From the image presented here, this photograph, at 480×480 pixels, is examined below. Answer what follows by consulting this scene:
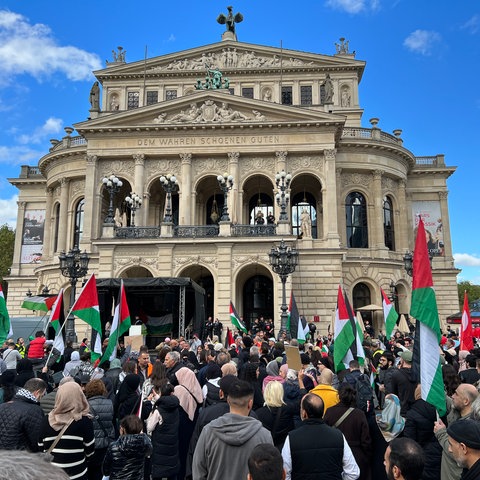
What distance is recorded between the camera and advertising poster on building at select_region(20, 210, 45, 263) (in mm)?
43969

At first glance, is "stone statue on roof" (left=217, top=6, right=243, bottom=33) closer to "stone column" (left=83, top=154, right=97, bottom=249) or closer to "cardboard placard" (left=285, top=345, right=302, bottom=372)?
"stone column" (left=83, top=154, right=97, bottom=249)

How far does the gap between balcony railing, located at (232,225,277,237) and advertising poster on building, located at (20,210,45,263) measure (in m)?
21.4

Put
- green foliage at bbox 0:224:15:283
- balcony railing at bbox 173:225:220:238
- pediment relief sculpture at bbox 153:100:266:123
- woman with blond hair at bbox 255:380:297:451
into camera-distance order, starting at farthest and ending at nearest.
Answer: green foliage at bbox 0:224:15:283
pediment relief sculpture at bbox 153:100:266:123
balcony railing at bbox 173:225:220:238
woman with blond hair at bbox 255:380:297:451

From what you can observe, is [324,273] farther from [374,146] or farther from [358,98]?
[358,98]

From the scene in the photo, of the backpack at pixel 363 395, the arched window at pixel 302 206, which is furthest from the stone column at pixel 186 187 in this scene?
the backpack at pixel 363 395

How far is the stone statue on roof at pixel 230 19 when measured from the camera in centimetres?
5006

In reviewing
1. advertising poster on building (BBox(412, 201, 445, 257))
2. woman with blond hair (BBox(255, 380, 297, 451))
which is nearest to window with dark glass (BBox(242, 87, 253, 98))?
advertising poster on building (BBox(412, 201, 445, 257))

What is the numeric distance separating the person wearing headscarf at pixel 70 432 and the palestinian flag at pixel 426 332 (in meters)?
3.62

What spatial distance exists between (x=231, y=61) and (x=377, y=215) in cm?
2004

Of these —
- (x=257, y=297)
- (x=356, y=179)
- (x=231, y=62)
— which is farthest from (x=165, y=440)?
(x=231, y=62)

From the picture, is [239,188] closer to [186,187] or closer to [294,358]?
[186,187]

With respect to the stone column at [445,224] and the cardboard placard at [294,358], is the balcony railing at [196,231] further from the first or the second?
the cardboard placard at [294,358]

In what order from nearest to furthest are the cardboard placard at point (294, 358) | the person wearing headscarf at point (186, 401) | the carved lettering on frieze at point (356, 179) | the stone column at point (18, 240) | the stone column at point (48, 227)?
the person wearing headscarf at point (186, 401) < the cardboard placard at point (294, 358) < the carved lettering on frieze at point (356, 179) < the stone column at point (48, 227) < the stone column at point (18, 240)

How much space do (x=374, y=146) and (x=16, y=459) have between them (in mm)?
40177
